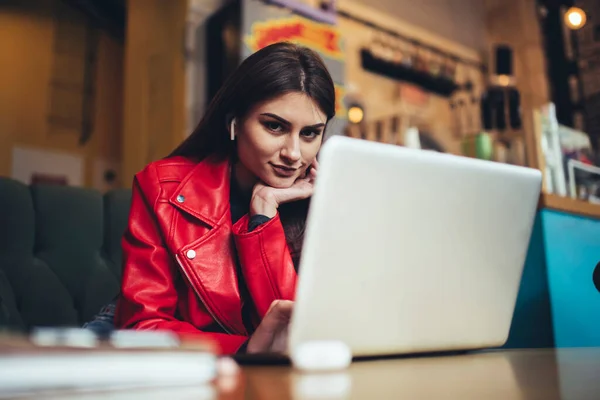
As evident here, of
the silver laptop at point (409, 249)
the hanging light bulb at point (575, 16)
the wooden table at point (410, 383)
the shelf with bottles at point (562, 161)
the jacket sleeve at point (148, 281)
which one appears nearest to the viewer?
the wooden table at point (410, 383)

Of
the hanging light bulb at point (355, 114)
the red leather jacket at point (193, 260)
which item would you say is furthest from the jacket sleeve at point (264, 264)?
the hanging light bulb at point (355, 114)

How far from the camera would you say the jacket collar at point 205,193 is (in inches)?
41.9

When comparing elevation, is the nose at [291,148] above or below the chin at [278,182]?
above

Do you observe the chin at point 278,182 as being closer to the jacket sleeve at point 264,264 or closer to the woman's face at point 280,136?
the woman's face at point 280,136

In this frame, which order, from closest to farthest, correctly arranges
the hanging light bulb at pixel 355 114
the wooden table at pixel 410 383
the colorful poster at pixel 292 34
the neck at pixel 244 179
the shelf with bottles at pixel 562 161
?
the wooden table at pixel 410 383 → the neck at pixel 244 179 → the shelf with bottles at pixel 562 161 → the colorful poster at pixel 292 34 → the hanging light bulb at pixel 355 114

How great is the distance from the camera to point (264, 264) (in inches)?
39.8

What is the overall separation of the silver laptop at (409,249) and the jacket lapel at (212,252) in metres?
0.50

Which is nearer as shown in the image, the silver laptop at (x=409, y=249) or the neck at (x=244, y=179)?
the silver laptop at (x=409, y=249)

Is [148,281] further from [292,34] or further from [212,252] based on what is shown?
[292,34]

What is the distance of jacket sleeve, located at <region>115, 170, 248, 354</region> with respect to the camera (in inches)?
36.0

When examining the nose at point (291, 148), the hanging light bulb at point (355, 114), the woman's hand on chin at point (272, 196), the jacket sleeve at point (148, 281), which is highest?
the hanging light bulb at point (355, 114)

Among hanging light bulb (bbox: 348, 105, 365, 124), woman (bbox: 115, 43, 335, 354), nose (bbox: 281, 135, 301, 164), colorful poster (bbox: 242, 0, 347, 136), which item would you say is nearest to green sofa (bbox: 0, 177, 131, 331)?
woman (bbox: 115, 43, 335, 354)

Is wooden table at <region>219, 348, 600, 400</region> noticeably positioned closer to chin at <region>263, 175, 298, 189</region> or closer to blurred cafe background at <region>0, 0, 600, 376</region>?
blurred cafe background at <region>0, 0, 600, 376</region>

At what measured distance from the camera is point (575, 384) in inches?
15.4
